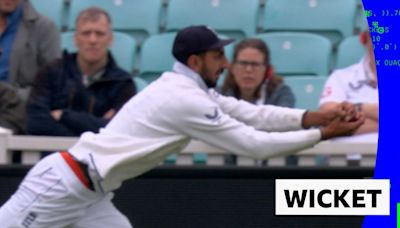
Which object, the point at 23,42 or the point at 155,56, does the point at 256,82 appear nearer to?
the point at 155,56

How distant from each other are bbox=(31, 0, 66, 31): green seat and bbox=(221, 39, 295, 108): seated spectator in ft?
6.19

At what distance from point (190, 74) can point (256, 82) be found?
1354mm

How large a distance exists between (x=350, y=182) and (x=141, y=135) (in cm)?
95

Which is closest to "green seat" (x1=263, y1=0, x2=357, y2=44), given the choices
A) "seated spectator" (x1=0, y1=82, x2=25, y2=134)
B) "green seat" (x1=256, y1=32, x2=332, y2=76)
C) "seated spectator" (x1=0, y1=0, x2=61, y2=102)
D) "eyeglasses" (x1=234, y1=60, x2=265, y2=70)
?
"green seat" (x1=256, y1=32, x2=332, y2=76)

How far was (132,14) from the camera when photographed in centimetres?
816

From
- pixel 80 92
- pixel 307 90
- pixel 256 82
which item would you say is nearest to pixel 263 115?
pixel 256 82

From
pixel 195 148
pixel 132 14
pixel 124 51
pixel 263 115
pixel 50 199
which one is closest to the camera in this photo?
pixel 50 199

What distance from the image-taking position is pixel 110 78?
→ 6508 mm

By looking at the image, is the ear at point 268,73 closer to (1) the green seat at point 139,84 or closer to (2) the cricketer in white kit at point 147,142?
(1) the green seat at point 139,84

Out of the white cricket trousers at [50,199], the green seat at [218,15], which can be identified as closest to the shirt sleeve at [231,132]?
the white cricket trousers at [50,199]

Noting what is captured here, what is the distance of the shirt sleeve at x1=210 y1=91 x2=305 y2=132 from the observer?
219 inches

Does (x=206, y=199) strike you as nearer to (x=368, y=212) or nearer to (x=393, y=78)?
(x=368, y=212)

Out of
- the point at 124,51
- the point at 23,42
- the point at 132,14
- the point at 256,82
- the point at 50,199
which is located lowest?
the point at 50,199

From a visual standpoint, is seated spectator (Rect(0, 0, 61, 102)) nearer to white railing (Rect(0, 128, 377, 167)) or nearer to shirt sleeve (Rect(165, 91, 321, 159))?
white railing (Rect(0, 128, 377, 167))
